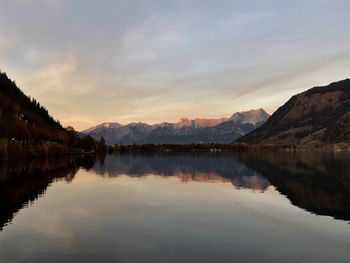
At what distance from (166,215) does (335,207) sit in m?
28.3

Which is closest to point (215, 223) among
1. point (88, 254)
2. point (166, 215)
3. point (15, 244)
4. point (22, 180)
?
point (166, 215)

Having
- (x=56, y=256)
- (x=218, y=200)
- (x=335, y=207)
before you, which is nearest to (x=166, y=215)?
(x=218, y=200)

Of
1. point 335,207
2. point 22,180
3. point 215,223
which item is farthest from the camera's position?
point 22,180

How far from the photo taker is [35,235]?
146 feet

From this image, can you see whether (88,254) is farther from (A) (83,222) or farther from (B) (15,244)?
(A) (83,222)

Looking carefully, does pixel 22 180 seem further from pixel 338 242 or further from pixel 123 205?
pixel 338 242

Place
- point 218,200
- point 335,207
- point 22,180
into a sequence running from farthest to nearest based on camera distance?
point 22,180
point 218,200
point 335,207

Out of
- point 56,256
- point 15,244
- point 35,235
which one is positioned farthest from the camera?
point 35,235

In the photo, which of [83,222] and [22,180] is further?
[22,180]

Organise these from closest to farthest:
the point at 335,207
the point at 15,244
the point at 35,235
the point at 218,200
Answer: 1. the point at 15,244
2. the point at 35,235
3. the point at 335,207
4. the point at 218,200

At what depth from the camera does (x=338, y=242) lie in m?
42.2

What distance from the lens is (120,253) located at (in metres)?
37.0

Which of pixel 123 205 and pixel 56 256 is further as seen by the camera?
pixel 123 205

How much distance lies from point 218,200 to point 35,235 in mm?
37206
